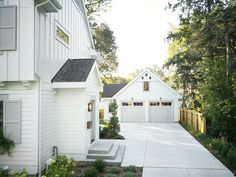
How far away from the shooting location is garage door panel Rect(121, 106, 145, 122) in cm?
2931

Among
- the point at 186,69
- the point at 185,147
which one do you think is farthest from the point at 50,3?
the point at 186,69

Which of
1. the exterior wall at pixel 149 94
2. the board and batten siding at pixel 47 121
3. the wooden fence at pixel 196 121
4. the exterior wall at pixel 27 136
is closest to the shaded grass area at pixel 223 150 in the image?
the wooden fence at pixel 196 121

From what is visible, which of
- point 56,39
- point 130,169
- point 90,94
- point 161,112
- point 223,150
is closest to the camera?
point 130,169

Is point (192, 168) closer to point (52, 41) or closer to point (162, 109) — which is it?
point (52, 41)

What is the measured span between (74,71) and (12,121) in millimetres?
3115

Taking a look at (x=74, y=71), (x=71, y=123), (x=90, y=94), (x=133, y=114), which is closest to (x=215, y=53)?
(x=90, y=94)

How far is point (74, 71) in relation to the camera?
11.2m

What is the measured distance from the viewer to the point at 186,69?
23422 millimetres

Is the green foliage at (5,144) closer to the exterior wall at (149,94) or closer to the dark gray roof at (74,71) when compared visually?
the dark gray roof at (74,71)

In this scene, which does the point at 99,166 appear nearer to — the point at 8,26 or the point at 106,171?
the point at 106,171

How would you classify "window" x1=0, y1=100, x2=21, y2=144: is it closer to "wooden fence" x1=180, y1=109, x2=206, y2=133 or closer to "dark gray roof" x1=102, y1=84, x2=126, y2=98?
"wooden fence" x1=180, y1=109, x2=206, y2=133

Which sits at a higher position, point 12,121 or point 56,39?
point 56,39

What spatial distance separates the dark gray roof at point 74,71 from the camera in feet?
34.8

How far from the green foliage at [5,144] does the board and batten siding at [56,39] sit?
2.20 meters
